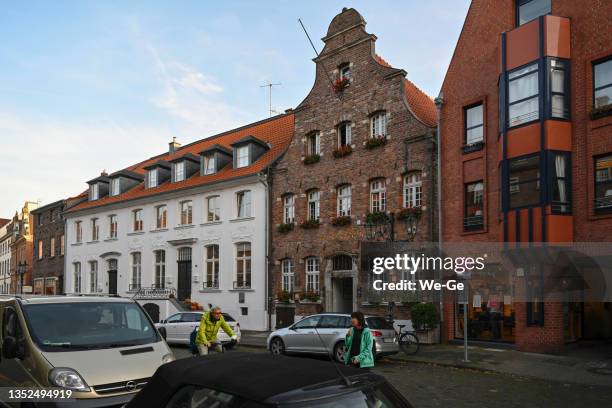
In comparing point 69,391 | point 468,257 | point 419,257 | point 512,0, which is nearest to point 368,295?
point 419,257

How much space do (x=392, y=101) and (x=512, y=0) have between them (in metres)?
5.99

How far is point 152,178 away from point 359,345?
99.4ft

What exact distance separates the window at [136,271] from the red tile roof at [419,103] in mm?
20040

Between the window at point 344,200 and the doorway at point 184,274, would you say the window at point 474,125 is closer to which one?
the window at point 344,200

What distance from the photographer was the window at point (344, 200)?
82.6 feet

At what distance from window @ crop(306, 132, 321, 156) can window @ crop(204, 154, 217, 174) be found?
7.82 m

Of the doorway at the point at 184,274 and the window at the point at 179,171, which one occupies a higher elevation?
the window at the point at 179,171

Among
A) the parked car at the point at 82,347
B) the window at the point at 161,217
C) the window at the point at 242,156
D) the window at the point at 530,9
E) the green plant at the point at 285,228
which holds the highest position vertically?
the window at the point at 530,9

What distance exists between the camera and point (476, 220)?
20.4 m

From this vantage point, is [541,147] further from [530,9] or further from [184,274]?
[184,274]

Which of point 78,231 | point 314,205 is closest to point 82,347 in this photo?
point 314,205

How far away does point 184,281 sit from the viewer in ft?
107

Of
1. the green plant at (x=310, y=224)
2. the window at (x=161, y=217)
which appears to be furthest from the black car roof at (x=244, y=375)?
the window at (x=161, y=217)

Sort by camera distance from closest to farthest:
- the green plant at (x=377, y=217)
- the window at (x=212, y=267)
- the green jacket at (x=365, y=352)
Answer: the green jacket at (x=365, y=352)
the green plant at (x=377, y=217)
the window at (x=212, y=267)
